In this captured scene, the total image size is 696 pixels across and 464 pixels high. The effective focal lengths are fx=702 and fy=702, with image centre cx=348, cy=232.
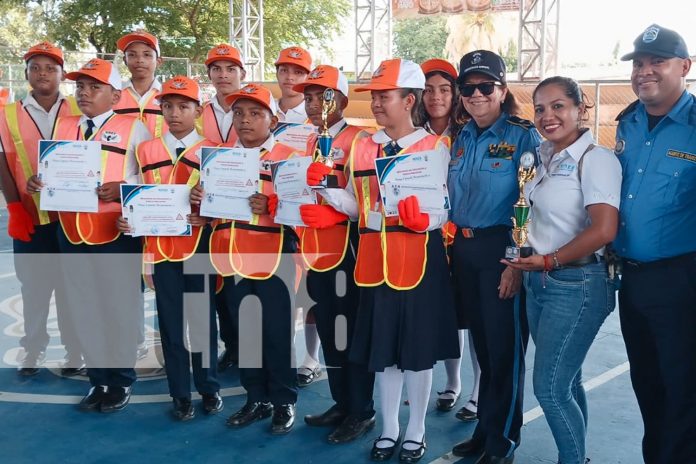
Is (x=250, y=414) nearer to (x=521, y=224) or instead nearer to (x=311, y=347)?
(x=311, y=347)

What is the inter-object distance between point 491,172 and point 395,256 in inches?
21.3

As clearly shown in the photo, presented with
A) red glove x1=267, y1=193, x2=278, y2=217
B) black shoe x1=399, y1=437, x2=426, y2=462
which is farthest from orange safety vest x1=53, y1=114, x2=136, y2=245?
black shoe x1=399, y1=437, x2=426, y2=462

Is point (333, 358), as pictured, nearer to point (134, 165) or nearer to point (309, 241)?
point (309, 241)

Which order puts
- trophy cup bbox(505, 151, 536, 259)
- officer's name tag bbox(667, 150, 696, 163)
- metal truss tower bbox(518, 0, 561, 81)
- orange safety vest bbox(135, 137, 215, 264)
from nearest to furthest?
officer's name tag bbox(667, 150, 696, 163)
trophy cup bbox(505, 151, 536, 259)
orange safety vest bbox(135, 137, 215, 264)
metal truss tower bbox(518, 0, 561, 81)

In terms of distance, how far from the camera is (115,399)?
3.89 m

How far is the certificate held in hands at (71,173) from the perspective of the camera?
3.58 m

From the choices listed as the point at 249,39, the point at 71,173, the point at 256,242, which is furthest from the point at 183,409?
the point at 249,39

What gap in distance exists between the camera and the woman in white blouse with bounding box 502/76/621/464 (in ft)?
8.23

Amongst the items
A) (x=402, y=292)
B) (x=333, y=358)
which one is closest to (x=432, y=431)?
(x=333, y=358)

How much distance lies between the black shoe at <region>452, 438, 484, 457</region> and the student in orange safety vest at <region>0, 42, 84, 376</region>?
246 centimetres

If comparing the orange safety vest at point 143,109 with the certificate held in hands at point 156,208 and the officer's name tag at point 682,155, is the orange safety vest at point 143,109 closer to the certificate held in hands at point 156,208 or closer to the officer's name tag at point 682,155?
the certificate held in hands at point 156,208

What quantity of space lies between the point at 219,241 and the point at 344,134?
0.81 meters

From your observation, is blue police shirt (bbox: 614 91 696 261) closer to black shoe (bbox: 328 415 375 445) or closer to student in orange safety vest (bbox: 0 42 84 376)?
black shoe (bbox: 328 415 375 445)

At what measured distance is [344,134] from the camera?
11.2ft
